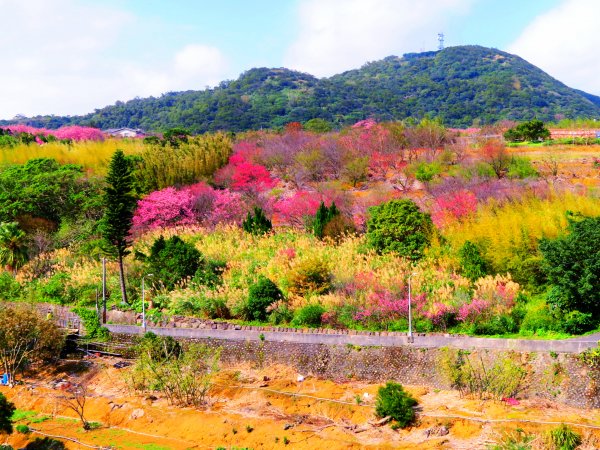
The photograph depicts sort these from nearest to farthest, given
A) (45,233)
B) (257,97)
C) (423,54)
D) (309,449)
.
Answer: (309,449), (45,233), (257,97), (423,54)

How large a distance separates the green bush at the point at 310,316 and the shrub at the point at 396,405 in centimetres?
543

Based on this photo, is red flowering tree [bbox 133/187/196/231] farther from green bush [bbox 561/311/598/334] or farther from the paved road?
green bush [bbox 561/311/598/334]

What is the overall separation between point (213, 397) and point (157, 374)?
2.13 meters

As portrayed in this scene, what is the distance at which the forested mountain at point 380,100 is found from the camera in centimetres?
9669

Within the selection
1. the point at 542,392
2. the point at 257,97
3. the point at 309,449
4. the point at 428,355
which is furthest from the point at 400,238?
the point at 257,97

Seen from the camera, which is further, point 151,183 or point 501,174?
point 151,183

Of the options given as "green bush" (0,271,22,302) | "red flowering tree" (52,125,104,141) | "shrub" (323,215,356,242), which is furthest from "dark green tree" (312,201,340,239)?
"red flowering tree" (52,125,104,141)

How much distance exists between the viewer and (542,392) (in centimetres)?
1905

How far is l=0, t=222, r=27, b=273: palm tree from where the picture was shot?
114ft

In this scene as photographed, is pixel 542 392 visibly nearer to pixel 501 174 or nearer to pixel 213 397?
pixel 213 397

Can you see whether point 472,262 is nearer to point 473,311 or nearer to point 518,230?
point 518,230

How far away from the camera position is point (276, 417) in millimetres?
20094

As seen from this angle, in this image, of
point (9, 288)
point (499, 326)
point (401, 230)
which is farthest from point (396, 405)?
point (9, 288)

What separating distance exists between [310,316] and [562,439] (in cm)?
1057
